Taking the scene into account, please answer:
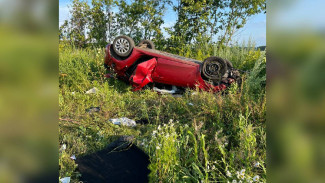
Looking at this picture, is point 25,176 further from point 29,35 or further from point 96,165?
point 96,165

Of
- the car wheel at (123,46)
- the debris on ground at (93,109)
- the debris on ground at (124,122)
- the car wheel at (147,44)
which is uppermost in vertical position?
the car wheel at (147,44)

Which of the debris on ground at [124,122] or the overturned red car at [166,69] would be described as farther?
the overturned red car at [166,69]

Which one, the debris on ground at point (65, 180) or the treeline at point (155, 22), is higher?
the treeline at point (155, 22)

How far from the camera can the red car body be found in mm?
5027

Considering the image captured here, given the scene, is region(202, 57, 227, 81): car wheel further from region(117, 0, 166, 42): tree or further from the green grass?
region(117, 0, 166, 42): tree

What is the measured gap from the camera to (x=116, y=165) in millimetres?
2453

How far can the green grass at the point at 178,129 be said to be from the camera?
208 cm

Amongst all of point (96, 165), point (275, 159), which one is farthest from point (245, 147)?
point (275, 159)

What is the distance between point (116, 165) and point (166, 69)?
3006 millimetres

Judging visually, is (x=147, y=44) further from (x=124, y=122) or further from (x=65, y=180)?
(x=65, y=180)

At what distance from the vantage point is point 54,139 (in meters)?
0.56

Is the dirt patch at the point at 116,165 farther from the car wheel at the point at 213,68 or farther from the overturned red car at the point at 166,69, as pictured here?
the car wheel at the point at 213,68

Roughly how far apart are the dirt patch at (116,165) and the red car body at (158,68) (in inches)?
99.3

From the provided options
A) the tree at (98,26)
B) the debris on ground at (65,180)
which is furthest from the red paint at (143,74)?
the tree at (98,26)
